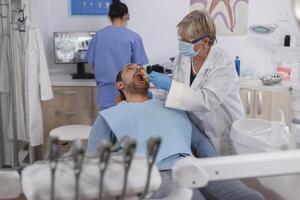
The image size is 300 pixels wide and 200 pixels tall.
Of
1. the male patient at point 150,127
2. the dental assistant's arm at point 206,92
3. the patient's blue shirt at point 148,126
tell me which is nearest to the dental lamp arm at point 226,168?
the male patient at point 150,127

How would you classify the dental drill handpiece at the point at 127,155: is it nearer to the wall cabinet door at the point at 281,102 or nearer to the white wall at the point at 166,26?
the wall cabinet door at the point at 281,102

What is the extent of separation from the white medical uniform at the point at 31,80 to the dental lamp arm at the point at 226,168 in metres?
2.34

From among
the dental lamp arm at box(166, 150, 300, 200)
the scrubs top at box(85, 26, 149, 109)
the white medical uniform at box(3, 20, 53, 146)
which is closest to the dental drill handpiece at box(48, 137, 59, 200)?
the dental lamp arm at box(166, 150, 300, 200)

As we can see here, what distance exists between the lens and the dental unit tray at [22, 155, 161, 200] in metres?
0.70

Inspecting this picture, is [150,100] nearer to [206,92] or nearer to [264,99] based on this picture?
[206,92]

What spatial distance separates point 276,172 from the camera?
31.1 inches

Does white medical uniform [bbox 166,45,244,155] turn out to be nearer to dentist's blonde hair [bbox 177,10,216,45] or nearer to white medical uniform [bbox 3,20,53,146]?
dentist's blonde hair [bbox 177,10,216,45]

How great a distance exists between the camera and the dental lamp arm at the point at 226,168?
762 millimetres

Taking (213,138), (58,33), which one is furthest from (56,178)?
(58,33)

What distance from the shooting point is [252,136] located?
138 centimetres

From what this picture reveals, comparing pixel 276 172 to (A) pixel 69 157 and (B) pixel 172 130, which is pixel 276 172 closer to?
(A) pixel 69 157

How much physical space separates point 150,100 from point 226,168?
3.49 feet

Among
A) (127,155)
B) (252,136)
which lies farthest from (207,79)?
(127,155)

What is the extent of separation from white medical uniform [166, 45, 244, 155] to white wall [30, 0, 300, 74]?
161 cm
